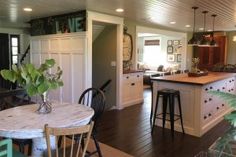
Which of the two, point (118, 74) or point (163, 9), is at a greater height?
point (163, 9)

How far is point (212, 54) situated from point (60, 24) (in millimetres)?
6619

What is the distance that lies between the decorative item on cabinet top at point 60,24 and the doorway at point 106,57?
2.29 feet

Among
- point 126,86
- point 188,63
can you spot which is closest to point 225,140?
point 126,86

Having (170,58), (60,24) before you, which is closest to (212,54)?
(170,58)

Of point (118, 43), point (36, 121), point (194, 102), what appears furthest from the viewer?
point (118, 43)

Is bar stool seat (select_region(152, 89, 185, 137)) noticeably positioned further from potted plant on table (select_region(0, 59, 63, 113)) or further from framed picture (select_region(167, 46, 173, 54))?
framed picture (select_region(167, 46, 173, 54))

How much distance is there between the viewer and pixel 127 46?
6.24 metres

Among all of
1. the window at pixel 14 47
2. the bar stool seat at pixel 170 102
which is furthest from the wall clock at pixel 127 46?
the window at pixel 14 47

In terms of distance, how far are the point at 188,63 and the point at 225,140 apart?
9.02m

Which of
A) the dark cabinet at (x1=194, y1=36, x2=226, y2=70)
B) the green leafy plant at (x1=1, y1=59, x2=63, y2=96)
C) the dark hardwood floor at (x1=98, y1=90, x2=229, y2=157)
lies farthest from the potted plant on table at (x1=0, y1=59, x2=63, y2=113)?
the dark cabinet at (x1=194, y1=36, x2=226, y2=70)

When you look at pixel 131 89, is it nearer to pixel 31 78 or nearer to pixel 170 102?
pixel 170 102

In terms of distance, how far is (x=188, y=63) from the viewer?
31.7ft

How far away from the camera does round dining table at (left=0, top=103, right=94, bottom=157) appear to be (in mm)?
1896

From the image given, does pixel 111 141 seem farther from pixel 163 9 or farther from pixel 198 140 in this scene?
pixel 163 9
